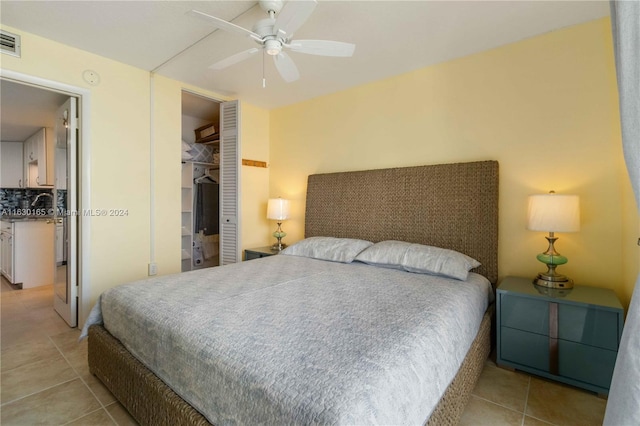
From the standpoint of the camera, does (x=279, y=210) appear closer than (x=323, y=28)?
No

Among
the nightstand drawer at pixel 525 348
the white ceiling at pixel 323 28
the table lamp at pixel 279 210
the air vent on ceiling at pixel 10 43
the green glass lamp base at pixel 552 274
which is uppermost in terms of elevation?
the white ceiling at pixel 323 28

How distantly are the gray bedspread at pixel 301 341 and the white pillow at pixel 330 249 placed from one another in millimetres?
633

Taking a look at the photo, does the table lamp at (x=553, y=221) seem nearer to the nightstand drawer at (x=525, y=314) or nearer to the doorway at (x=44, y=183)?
the nightstand drawer at (x=525, y=314)

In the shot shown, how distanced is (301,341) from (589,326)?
5.72ft

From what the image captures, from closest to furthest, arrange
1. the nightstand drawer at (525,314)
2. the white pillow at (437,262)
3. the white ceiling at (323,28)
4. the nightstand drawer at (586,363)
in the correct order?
the nightstand drawer at (586,363), the nightstand drawer at (525,314), the white ceiling at (323,28), the white pillow at (437,262)

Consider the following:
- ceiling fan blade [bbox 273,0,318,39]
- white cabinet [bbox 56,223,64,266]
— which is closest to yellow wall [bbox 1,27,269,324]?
white cabinet [bbox 56,223,64,266]

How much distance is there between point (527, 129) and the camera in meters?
2.26

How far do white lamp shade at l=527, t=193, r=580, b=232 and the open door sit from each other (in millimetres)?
3733

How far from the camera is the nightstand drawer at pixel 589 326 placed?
1.63 metres

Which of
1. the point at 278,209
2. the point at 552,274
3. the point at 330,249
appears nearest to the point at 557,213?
the point at 552,274

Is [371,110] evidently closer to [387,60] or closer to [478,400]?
[387,60]

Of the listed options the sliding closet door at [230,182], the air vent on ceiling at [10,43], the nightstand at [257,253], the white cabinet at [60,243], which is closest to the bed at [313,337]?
the nightstand at [257,253]

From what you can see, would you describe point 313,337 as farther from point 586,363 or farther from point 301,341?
point 586,363

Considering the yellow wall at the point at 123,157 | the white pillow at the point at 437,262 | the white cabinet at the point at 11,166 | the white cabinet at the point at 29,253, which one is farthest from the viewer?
the white cabinet at the point at 11,166
